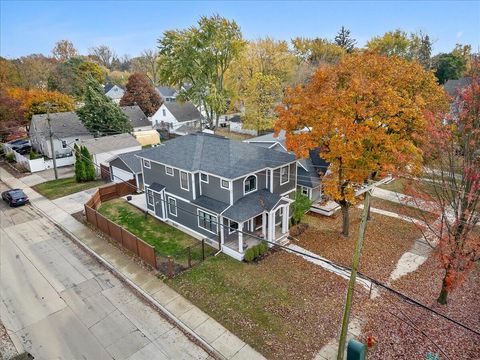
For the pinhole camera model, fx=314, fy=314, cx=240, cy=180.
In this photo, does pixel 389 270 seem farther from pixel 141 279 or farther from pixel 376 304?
pixel 141 279

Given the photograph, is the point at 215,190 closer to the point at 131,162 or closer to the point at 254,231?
the point at 254,231

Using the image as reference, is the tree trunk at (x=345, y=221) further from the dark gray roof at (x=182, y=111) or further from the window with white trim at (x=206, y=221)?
the dark gray roof at (x=182, y=111)

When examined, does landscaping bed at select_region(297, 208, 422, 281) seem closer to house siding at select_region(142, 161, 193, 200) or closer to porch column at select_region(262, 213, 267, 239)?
porch column at select_region(262, 213, 267, 239)

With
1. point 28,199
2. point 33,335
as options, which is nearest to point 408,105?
point 33,335

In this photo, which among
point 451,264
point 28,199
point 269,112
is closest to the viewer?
point 451,264

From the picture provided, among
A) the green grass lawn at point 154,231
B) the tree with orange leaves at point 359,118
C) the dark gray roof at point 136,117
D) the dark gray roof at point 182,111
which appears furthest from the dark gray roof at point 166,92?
the tree with orange leaves at point 359,118

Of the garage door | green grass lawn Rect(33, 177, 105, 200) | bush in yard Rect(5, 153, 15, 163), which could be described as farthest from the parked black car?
bush in yard Rect(5, 153, 15, 163)
